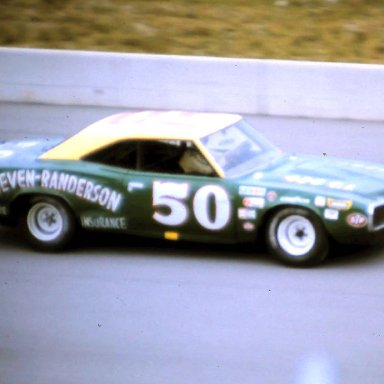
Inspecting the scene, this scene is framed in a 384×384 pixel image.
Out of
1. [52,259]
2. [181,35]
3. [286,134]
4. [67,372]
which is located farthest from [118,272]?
[181,35]

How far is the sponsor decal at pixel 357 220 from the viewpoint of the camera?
8312mm

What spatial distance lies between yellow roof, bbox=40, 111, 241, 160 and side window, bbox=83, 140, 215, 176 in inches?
2.0

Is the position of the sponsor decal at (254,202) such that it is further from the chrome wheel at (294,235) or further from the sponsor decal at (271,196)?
the chrome wheel at (294,235)

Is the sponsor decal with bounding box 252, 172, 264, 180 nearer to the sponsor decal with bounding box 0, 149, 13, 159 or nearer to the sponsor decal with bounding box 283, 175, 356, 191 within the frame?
the sponsor decal with bounding box 283, 175, 356, 191

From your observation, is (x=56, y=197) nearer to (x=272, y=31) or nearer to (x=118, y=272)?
(x=118, y=272)

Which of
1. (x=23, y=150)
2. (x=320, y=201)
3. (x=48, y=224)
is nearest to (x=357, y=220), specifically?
(x=320, y=201)

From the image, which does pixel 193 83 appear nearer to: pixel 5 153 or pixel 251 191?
pixel 5 153

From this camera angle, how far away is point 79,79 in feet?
47.8

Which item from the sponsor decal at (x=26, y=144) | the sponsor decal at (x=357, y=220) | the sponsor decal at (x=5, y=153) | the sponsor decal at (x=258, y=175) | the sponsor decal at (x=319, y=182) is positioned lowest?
the sponsor decal at (x=357, y=220)

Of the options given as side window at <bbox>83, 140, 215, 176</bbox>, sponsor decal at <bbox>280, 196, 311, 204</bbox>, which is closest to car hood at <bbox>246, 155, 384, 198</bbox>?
sponsor decal at <bbox>280, 196, 311, 204</bbox>

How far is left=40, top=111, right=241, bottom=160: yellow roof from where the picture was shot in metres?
9.01

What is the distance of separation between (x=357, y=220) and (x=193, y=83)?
6.19m

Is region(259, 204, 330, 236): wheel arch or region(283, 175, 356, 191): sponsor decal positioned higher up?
region(283, 175, 356, 191): sponsor decal

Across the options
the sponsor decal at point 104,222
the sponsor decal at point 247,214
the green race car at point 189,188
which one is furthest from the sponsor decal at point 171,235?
the sponsor decal at point 247,214
